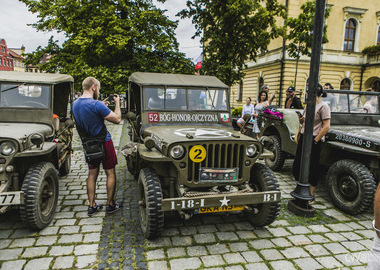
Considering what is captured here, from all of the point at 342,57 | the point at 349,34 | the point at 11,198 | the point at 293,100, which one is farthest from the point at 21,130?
the point at 349,34

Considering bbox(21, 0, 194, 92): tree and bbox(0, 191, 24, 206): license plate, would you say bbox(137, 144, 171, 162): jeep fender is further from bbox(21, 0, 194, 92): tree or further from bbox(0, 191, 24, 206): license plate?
bbox(21, 0, 194, 92): tree

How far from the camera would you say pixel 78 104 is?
3.98 m

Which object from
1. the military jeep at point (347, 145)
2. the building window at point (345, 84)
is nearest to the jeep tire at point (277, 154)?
the military jeep at point (347, 145)

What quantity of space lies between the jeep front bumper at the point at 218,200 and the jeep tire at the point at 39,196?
1633mm

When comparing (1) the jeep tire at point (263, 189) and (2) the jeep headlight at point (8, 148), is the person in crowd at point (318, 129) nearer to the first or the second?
(1) the jeep tire at point (263, 189)

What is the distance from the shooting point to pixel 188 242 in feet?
11.5

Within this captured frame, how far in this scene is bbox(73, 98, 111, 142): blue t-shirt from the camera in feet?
12.9

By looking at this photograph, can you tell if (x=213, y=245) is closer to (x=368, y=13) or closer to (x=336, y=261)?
(x=336, y=261)

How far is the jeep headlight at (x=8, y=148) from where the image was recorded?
3.41 metres

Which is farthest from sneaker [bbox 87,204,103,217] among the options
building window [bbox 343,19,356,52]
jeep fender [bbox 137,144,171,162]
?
building window [bbox 343,19,356,52]

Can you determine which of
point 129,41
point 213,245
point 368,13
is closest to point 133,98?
point 213,245

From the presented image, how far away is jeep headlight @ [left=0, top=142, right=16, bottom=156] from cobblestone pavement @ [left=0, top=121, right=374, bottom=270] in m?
1.05

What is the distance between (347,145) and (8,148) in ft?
16.0

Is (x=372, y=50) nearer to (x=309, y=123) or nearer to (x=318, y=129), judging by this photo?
(x=318, y=129)
